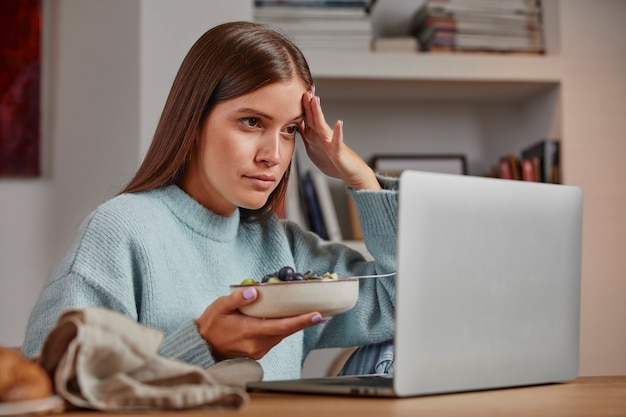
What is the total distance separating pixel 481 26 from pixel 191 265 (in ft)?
4.98

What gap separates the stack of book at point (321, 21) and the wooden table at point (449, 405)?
1.66 metres

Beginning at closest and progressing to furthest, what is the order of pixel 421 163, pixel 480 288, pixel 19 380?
pixel 19 380
pixel 480 288
pixel 421 163

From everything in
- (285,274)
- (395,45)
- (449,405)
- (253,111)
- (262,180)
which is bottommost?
(449,405)

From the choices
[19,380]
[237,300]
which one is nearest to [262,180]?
[237,300]

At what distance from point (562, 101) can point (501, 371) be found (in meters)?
1.75

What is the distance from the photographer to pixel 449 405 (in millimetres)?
847

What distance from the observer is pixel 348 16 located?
2496 mm

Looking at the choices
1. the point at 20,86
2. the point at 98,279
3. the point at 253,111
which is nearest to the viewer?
the point at 98,279

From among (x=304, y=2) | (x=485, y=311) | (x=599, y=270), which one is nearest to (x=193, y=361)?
(x=485, y=311)

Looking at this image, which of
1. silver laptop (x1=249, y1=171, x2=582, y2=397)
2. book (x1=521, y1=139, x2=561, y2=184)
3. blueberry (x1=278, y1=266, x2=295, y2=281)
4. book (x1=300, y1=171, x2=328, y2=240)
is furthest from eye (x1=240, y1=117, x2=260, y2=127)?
book (x1=521, y1=139, x2=561, y2=184)

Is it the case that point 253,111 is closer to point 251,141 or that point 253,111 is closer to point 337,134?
point 251,141

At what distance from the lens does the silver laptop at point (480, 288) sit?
873 mm

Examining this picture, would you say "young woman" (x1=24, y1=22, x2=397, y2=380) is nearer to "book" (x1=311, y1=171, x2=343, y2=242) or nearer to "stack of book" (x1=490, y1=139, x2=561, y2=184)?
"book" (x1=311, y1=171, x2=343, y2=242)

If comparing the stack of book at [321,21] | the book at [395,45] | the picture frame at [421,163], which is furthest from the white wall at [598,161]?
the stack of book at [321,21]
